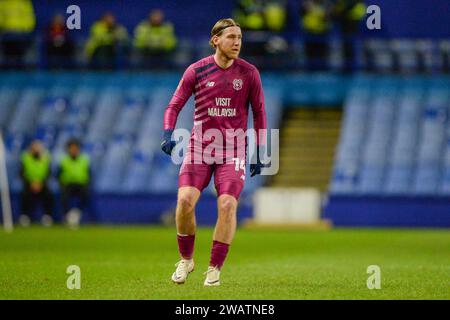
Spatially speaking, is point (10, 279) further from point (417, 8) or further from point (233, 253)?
point (417, 8)

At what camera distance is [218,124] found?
34.4ft

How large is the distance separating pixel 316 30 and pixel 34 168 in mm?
7762

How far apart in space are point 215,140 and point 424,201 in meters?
14.6

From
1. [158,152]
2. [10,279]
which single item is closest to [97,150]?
[158,152]

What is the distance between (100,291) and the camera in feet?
32.6

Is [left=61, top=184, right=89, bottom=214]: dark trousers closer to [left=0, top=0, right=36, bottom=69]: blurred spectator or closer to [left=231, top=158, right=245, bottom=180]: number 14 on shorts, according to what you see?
[left=0, top=0, right=36, bottom=69]: blurred spectator

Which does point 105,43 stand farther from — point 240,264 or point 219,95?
point 219,95

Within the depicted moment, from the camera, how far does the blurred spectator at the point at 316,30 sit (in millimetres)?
27203

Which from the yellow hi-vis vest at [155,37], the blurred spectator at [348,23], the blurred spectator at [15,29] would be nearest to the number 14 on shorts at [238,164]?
the blurred spectator at [348,23]

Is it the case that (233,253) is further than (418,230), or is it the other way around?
(418,230)

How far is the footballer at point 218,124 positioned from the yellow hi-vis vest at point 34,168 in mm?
14976

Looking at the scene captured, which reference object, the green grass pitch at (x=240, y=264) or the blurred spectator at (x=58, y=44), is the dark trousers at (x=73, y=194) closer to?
the green grass pitch at (x=240, y=264)

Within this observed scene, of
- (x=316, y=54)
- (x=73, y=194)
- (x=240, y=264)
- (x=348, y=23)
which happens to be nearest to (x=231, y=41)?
(x=240, y=264)

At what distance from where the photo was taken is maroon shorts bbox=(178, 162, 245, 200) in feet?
34.0
